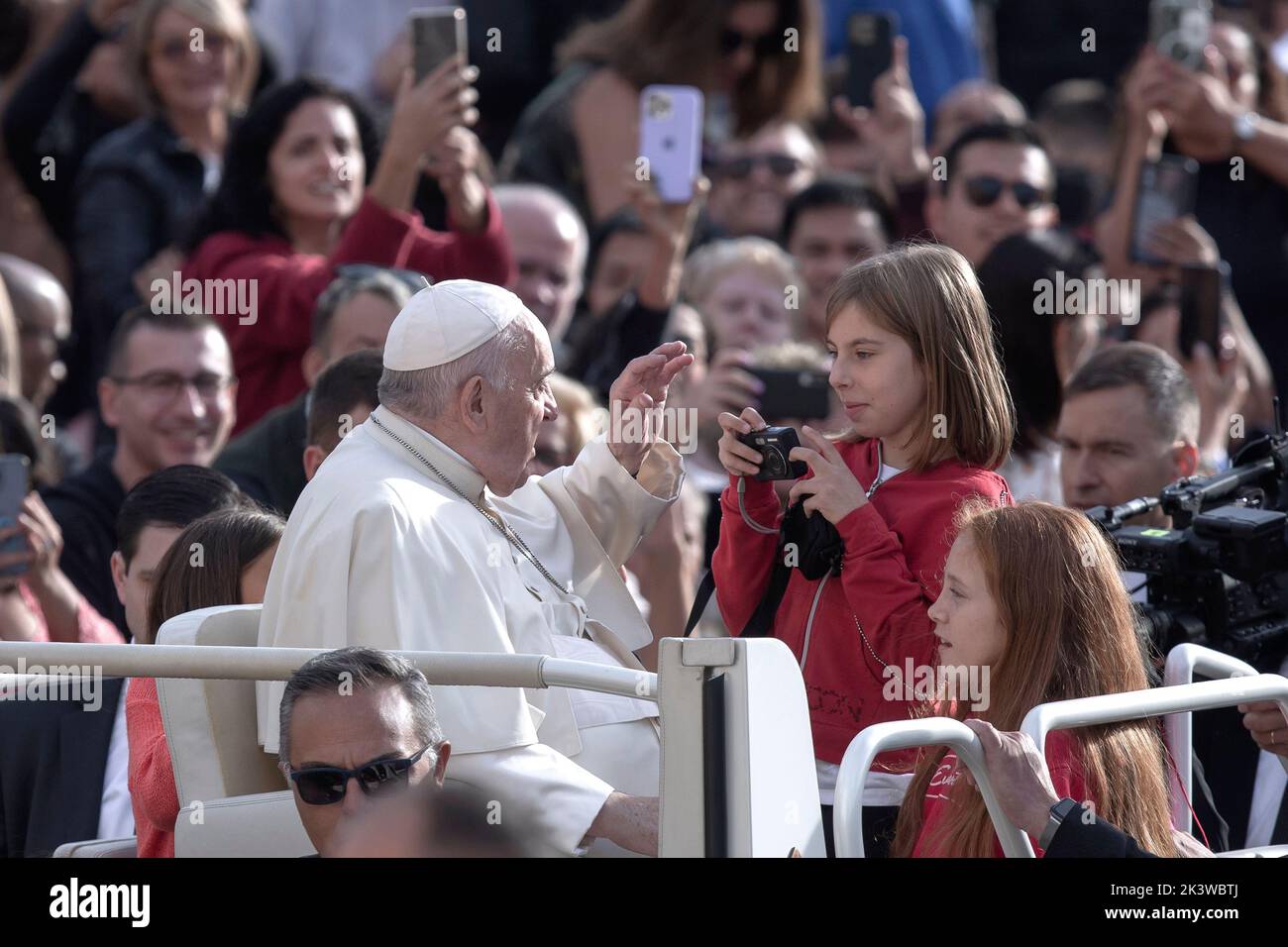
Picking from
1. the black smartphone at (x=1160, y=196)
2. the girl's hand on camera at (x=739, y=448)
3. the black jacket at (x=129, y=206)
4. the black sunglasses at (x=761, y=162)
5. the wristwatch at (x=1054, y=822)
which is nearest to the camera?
the wristwatch at (x=1054, y=822)

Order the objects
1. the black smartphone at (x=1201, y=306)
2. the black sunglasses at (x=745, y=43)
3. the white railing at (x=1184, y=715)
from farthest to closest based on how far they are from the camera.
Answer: the black sunglasses at (x=745, y=43) < the black smartphone at (x=1201, y=306) < the white railing at (x=1184, y=715)

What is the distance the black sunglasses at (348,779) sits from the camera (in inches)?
131

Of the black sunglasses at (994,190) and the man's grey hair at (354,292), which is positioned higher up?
the black sunglasses at (994,190)

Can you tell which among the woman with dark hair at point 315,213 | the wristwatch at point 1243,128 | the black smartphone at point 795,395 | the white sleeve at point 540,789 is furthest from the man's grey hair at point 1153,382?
the wristwatch at point 1243,128

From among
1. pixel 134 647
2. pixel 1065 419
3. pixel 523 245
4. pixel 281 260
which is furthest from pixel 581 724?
pixel 523 245

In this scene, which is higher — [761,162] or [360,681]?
[761,162]

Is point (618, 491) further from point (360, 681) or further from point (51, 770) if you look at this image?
point (51, 770)

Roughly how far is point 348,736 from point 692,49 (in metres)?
5.47

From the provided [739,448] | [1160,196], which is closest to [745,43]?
[1160,196]

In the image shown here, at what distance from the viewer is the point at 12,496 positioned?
5.18 meters

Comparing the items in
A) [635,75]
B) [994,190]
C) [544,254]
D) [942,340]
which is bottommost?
[942,340]

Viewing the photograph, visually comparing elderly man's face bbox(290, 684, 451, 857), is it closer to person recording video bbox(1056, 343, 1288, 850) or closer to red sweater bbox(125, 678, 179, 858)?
red sweater bbox(125, 678, 179, 858)

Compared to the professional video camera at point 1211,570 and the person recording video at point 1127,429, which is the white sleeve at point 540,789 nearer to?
the professional video camera at point 1211,570
